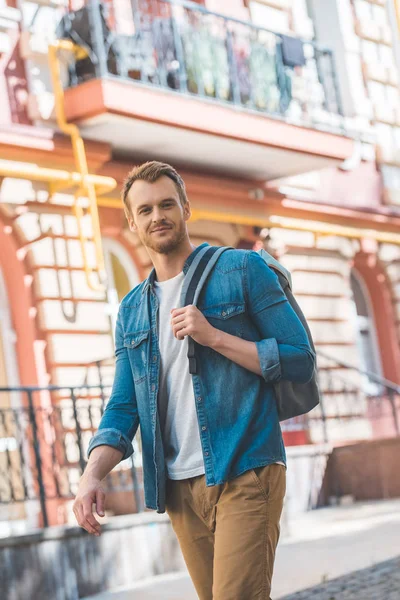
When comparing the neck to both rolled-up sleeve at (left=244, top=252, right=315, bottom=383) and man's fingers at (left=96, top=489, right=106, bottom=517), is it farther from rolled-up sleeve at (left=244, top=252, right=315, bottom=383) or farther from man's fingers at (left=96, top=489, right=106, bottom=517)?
man's fingers at (left=96, top=489, right=106, bottom=517)

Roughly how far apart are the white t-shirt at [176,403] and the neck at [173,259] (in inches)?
1.0

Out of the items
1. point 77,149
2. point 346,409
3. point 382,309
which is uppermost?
point 77,149

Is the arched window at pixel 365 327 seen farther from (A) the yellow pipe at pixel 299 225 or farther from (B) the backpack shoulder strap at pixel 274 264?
(B) the backpack shoulder strap at pixel 274 264

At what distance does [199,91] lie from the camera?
43.1 ft

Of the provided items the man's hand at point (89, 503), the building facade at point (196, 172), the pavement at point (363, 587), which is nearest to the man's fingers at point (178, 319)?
the man's hand at point (89, 503)

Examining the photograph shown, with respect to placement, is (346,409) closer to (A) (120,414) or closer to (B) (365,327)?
(B) (365,327)

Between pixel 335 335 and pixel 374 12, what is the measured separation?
597 centimetres

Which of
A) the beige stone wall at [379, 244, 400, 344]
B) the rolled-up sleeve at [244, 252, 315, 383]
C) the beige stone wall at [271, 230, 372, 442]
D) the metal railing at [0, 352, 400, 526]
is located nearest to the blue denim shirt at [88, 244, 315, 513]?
the rolled-up sleeve at [244, 252, 315, 383]

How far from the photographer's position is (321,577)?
7984mm

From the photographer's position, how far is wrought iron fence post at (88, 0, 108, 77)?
38.8ft

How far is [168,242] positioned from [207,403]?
48cm

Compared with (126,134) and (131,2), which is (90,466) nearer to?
(126,134)

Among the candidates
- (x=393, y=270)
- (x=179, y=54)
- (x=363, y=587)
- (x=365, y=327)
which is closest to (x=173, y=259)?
(x=363, y=587)

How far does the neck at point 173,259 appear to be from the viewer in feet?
11.3
